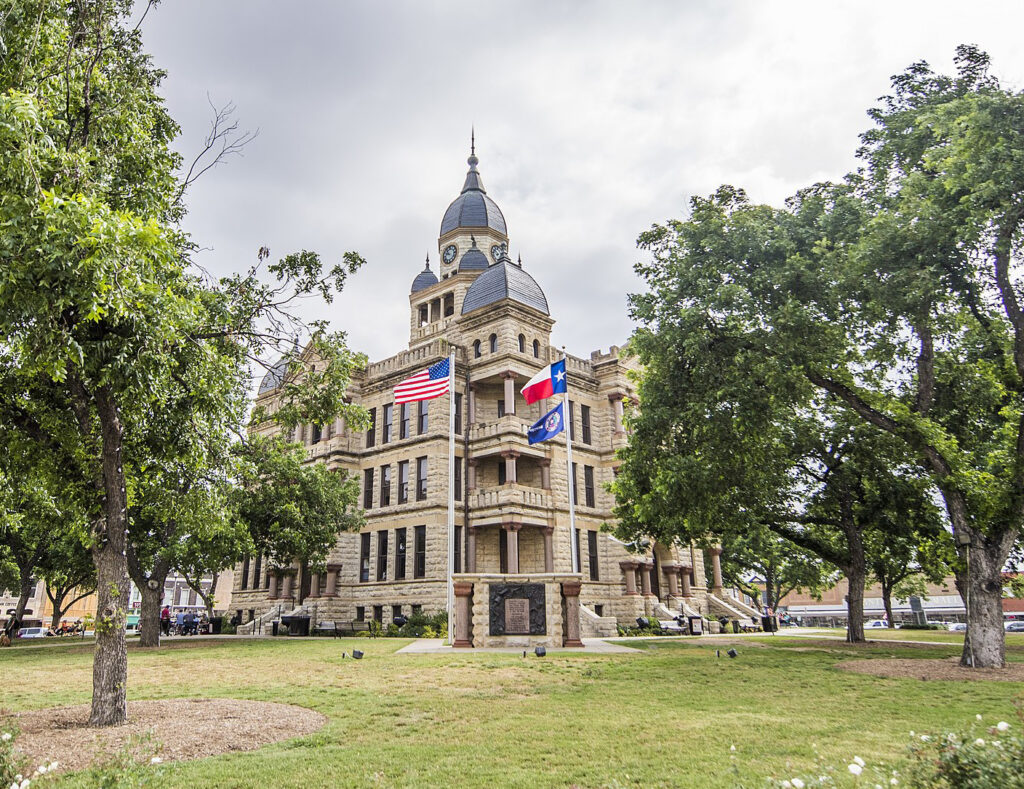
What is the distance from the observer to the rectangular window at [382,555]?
1452 inches

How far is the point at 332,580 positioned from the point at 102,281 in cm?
3232

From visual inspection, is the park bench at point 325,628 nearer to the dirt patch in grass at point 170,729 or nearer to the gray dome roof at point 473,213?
the dirt patch in grass at point 170,729

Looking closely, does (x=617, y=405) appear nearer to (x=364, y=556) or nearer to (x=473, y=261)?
(x=473, y=261)

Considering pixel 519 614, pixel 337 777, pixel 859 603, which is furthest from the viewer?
pixel 859 603

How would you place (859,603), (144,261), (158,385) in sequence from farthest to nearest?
(859,603) < (158,385) < (144,261)

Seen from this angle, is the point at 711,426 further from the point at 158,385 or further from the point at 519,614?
the point at 158,385

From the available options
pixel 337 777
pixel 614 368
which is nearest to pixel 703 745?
pixel 337 777

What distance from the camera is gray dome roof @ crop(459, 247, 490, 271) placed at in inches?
1888

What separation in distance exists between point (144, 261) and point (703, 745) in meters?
8.42

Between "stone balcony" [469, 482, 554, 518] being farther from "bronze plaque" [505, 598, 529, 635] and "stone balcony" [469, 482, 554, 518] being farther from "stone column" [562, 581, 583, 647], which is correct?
"bronze plaque" [505, 598, 529, 635]

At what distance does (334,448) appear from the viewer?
39.2 meters

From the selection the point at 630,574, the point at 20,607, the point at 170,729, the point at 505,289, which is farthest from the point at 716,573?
the point at 20,607

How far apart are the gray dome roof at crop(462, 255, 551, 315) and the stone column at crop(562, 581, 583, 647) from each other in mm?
18103

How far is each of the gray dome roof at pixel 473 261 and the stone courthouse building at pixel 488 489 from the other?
273 inches
